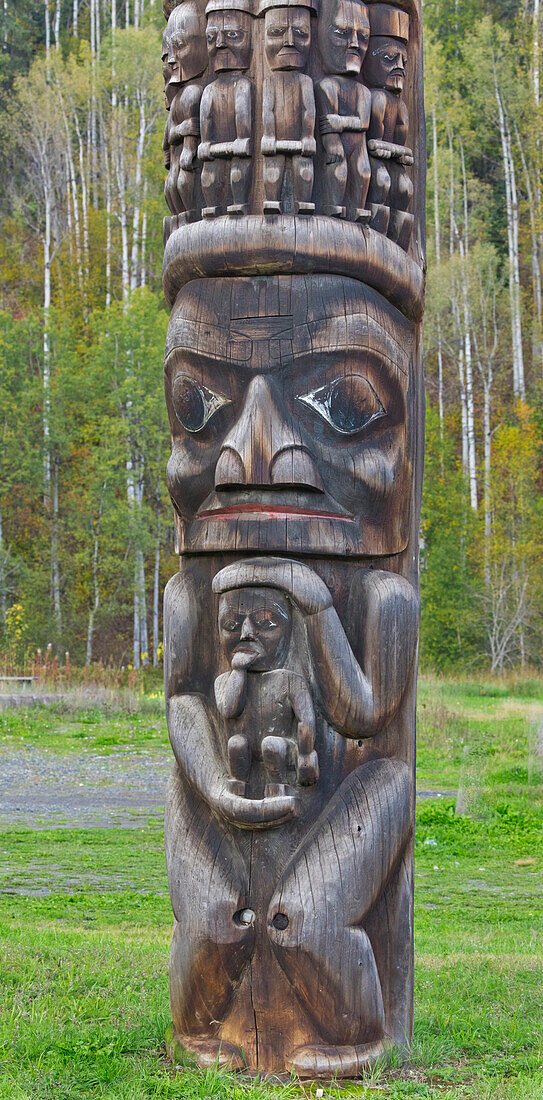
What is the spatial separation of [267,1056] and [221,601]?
1508 mm

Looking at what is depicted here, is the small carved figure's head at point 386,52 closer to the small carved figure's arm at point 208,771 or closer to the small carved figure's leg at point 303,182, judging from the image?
the small carved figure's leg at point 303,182

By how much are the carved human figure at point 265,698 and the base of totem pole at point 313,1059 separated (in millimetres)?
842

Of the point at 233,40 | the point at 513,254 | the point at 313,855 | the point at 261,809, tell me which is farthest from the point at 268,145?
the point at 513,254

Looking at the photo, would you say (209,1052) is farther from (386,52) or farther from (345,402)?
(386,52)

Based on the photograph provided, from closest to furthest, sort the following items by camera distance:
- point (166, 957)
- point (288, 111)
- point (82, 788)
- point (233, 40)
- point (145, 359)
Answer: point (288, 111) < point (233, 40) < point (166, 957) < point (82, 788) < point (145, 359)

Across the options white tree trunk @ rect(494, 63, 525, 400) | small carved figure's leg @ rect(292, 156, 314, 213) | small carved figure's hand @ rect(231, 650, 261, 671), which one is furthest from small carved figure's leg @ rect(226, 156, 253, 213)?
white tree trunk @ rect(494, 63, 525, 400)

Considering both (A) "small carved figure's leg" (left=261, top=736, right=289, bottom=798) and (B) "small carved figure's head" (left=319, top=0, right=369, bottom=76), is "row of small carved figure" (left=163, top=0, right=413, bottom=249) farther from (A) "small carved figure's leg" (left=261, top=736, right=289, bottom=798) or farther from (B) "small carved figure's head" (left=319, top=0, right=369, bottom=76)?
(A) "small carved figure's leg" (left=261, top=736, right=289, bottom=798)

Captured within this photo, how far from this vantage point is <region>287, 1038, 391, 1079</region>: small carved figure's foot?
3.51 m

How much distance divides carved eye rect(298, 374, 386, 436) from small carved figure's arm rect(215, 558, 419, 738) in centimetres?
53

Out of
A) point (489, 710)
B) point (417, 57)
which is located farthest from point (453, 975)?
point (489, 710)

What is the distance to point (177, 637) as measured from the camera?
4039mm

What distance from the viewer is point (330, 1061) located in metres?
3.54

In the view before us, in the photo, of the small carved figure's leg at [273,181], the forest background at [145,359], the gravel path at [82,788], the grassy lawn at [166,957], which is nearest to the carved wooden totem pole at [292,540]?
the small carved figure's leg at [273,181]

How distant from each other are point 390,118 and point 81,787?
9.34 m
